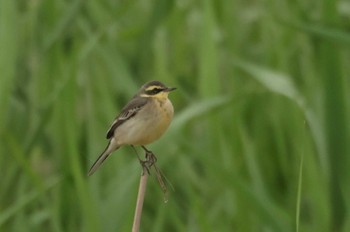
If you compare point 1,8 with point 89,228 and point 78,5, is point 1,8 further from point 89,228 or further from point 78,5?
point 89,228

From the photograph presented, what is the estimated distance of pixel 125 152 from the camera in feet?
10.4

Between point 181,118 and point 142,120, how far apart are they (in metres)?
1.05

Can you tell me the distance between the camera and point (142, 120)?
154cm

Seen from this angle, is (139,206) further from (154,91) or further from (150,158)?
(154,91)

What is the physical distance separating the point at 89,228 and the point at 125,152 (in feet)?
2.65

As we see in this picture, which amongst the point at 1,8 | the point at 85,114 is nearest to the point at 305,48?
the point at 85,114

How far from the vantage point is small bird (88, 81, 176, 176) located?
4.79 ft

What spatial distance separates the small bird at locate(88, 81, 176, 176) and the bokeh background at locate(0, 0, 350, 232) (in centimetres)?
54

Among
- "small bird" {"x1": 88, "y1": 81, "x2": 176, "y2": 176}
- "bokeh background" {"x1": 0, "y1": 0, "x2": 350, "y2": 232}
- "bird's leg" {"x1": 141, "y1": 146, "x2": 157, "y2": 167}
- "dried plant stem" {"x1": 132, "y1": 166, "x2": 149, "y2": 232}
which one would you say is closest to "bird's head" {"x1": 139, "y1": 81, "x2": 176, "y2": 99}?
"small bird" {"x1": 88, "y1": 81, "x2": 176, "y2": 176}

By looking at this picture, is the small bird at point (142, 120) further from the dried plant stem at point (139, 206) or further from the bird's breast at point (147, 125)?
the dried plant stem at point (139, 206)

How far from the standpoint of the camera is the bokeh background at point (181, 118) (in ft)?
8.25

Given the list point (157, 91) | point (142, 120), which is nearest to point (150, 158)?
point (142, 120)

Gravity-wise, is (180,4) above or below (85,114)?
above

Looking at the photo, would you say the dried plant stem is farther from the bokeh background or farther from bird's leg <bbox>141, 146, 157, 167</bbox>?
the bokeh background
